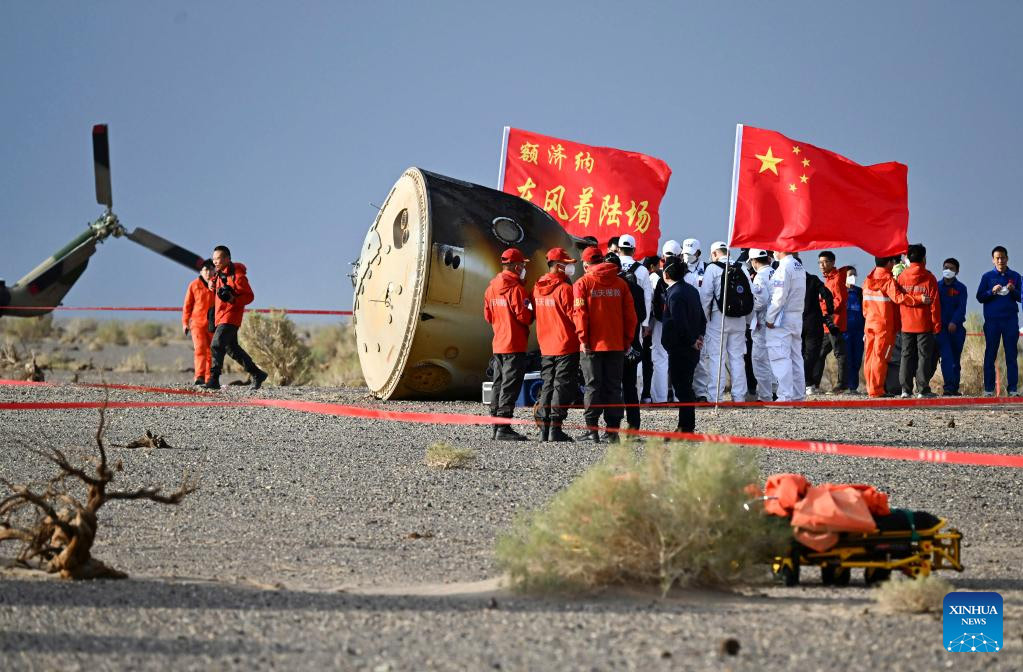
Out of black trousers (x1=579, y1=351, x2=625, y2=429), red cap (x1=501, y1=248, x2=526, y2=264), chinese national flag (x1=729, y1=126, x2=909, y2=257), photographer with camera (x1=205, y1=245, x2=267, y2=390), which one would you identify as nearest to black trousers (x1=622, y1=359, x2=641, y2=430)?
black trousers (x1=579, y1=351, x2=625, y2=429)

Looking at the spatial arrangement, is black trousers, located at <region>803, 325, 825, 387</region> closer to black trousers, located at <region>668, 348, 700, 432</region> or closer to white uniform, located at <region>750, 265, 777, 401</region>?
white uniform, located at <region>750, 265, 777, 401</region>

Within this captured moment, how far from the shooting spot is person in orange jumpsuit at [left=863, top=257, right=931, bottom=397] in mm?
19359

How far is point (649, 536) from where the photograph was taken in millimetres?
6281

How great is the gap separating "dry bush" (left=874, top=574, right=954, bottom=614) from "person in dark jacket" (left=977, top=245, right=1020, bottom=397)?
1509 cm

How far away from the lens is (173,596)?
20.1ft

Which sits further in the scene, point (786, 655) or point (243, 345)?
point (243, 345)

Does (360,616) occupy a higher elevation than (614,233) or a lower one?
lower

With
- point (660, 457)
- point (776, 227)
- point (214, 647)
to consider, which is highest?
→ point (776, 227)

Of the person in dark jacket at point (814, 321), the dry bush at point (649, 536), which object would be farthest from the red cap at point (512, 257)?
the person in dark jacket at point (814, 321)

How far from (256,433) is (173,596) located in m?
8.47

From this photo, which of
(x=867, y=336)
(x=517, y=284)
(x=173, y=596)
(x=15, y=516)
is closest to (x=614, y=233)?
(x=867, y=336)

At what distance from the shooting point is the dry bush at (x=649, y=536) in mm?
6188

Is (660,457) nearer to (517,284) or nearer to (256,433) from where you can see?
(517,284)

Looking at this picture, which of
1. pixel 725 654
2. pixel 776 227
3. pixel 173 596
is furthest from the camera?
pixel 776 227
